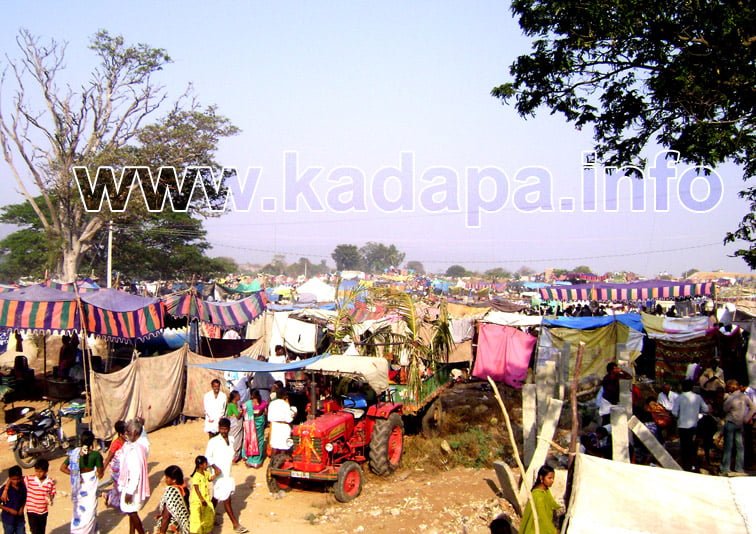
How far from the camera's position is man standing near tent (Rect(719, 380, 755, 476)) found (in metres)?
9.62

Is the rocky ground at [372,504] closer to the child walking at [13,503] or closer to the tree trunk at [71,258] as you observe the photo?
the child walking at [13,503]

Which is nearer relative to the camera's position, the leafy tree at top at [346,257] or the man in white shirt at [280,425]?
the man in white shirt at [280,425]

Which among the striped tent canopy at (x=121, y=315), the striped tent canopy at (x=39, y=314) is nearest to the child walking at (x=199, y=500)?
the striped tent canopy at (x=39, y=314)

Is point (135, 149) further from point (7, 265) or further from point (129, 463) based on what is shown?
point (7, 265)

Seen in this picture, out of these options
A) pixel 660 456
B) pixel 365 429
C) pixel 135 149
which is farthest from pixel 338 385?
pixel 135 149

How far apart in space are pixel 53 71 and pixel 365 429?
78.9ft

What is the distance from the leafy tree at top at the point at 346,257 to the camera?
124562mm

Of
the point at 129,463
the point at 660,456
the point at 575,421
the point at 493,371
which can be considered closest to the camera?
the point at 575,421

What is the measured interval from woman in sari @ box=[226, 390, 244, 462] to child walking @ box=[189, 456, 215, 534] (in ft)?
Answer: 11.2

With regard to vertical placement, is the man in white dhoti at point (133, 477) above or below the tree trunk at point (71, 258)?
below

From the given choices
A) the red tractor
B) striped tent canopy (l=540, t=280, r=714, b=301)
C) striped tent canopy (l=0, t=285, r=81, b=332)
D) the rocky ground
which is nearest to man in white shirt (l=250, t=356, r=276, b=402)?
the rocky ground

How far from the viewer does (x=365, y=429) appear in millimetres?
10578

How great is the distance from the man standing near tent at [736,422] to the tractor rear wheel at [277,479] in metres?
6.78

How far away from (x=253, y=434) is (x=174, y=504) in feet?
13.5
